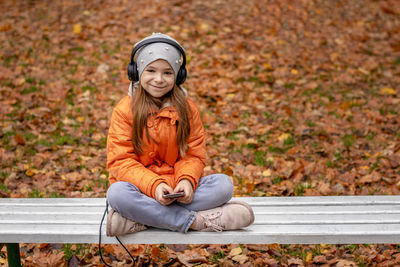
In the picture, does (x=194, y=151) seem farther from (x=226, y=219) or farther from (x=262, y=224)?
(x=262, y=224)

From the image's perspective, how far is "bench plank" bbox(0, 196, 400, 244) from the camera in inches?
96.8

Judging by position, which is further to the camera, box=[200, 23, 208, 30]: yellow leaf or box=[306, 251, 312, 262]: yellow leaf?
box=[200, 23, 208, 30]: yellow leaf

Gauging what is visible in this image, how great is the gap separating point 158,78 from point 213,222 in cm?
92

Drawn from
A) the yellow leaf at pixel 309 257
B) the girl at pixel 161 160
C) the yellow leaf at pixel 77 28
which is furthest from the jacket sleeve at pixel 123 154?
the yellow leaf at pixel 77 28

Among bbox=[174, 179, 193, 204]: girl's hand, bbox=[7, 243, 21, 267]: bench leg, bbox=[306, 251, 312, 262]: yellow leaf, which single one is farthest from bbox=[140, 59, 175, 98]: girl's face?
bbox=[306, 251, 312, 262]: yellow leaf

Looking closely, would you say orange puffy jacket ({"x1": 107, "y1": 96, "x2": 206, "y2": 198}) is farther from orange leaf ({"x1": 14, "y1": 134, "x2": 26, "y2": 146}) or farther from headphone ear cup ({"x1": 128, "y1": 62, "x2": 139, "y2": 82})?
orange leaf ({"x1": 14, "y1": 134, "x2": 26, "y2": 146})

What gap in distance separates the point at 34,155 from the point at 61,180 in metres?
0.63

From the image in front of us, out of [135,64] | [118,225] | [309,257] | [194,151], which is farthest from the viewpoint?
[309,257]

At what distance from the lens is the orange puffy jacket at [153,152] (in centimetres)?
264

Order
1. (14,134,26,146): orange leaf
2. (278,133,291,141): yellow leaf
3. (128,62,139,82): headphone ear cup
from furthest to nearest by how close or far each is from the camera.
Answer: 1. (278,133,291,141): yellow leaf
2. (14,134,26,146): orange leaf
3. (128,62,139,82): headphone ear cup

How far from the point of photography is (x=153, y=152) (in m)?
2.75

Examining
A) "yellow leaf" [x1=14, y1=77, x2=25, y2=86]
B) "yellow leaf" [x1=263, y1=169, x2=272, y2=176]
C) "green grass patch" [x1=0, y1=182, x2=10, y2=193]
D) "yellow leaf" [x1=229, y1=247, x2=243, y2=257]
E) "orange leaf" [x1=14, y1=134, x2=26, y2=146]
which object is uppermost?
"yellow leaf" [x1=14, y1=77, x2=25, y2=86]

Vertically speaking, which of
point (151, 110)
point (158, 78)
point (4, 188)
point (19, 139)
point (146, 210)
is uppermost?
point (158, 78)

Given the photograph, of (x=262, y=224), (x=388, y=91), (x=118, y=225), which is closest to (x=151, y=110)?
(x=118, y=225)
